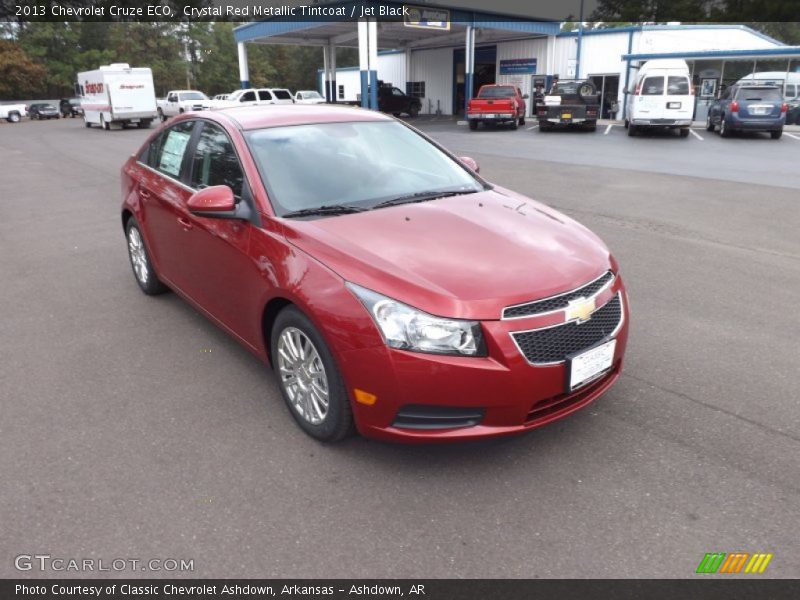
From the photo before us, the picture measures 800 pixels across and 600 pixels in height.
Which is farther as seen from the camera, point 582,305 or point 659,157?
point 659,157

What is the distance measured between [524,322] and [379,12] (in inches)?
1122

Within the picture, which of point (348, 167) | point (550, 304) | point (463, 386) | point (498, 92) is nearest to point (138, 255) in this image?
point (348, 167)

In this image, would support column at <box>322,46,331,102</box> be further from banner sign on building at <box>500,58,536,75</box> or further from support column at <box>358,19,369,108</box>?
support column at <box>358,19,369,108</box>

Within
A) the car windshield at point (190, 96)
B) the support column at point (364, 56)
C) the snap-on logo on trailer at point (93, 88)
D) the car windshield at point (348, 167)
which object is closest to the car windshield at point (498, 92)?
the support column at point (364, 56)

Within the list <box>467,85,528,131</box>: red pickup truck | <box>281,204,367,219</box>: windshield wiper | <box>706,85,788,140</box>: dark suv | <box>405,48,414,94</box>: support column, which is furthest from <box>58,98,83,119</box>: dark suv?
<box>281,204,367,219</box>: windshield wiper

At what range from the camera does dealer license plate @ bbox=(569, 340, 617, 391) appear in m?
2.96

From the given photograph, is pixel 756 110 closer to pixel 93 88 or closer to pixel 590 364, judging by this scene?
pixel 590 364

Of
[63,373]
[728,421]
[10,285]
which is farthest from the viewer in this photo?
[10,285]

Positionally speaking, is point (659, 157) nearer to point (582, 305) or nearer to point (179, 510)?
point (582, 305)

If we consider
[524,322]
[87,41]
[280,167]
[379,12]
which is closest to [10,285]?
[280,167]

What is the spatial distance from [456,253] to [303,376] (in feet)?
3.29

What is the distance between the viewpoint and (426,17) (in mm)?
30078

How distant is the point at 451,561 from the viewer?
8.38 feet
